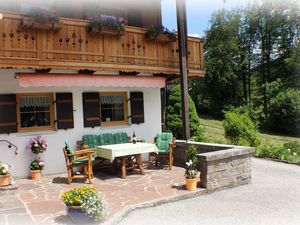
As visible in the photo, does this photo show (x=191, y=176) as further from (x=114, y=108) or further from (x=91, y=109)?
(x=114, y=108)

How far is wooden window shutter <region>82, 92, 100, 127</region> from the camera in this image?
10.8m

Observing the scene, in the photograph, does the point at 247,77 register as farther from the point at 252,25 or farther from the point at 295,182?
the point at 295,182

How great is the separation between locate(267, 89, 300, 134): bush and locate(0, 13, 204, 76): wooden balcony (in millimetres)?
18685

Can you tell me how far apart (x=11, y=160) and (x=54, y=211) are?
3.72 meters

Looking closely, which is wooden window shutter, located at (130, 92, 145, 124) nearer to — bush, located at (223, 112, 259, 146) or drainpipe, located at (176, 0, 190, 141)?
drainpipe, located at (176, 0, 190, 141)

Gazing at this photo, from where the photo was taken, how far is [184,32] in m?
10.9

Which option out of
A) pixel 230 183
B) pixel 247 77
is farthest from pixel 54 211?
pixel 247 77

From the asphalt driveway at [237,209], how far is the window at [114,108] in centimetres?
478

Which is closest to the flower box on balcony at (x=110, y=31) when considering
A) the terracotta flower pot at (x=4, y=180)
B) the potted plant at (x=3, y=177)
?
the potted plant at (x=3, y=177)

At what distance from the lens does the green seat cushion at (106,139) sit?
10619 millimetres

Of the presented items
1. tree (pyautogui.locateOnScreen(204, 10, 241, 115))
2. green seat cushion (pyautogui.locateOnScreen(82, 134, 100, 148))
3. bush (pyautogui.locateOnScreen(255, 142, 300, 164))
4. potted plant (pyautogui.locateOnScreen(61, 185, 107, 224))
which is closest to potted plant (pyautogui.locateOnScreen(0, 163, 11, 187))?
green seat cushion (pyautogui.locateOnScreen(82, 134, 100, 148))

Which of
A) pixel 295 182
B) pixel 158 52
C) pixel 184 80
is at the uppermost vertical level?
pixel 158 52

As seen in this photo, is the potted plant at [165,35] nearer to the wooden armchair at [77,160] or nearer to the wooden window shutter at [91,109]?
the wooden window shutter at [91,109]

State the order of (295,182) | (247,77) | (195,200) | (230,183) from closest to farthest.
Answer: (195,200), (230,183), (295,182), (247,77)
